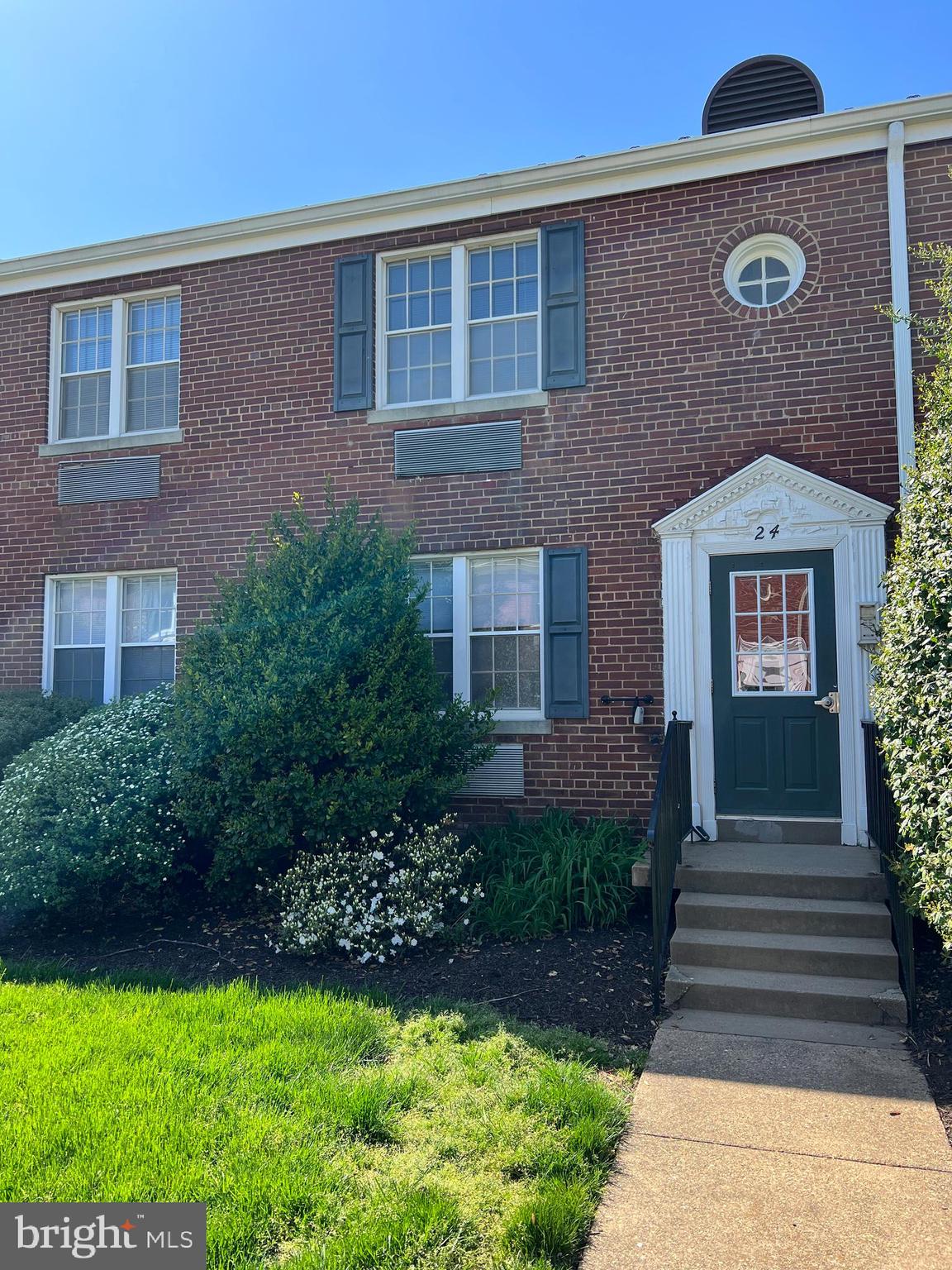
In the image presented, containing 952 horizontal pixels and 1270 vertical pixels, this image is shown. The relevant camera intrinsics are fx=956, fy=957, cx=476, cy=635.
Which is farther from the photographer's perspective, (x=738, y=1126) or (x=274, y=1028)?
(x=274, y=1028)

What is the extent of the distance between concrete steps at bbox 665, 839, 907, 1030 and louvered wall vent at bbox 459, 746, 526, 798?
5.65ft

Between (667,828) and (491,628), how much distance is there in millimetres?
2880

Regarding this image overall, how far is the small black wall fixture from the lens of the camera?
25.6ft

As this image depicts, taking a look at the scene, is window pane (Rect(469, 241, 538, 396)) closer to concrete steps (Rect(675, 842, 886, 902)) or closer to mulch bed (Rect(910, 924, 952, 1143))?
concrete steps (Rect(675, 842, 886, 902))

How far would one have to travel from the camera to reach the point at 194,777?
7.21m

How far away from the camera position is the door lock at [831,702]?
7230 millimetres

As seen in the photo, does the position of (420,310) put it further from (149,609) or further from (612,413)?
(149,609)

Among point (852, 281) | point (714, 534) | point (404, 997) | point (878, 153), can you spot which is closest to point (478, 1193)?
point (404, 997)

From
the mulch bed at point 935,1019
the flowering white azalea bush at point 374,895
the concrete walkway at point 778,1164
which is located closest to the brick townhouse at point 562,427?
the mulch bed at point 935,1019

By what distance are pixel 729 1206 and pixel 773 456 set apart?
5604 mm

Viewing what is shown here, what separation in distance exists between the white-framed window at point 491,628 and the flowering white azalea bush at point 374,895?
1693mm

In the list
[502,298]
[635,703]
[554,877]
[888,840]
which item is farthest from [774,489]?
[554,877]

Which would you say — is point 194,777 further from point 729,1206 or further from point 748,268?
point 748,268

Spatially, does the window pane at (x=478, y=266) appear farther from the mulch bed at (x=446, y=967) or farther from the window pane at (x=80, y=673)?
the mulch bed at (x=446, y=967)
